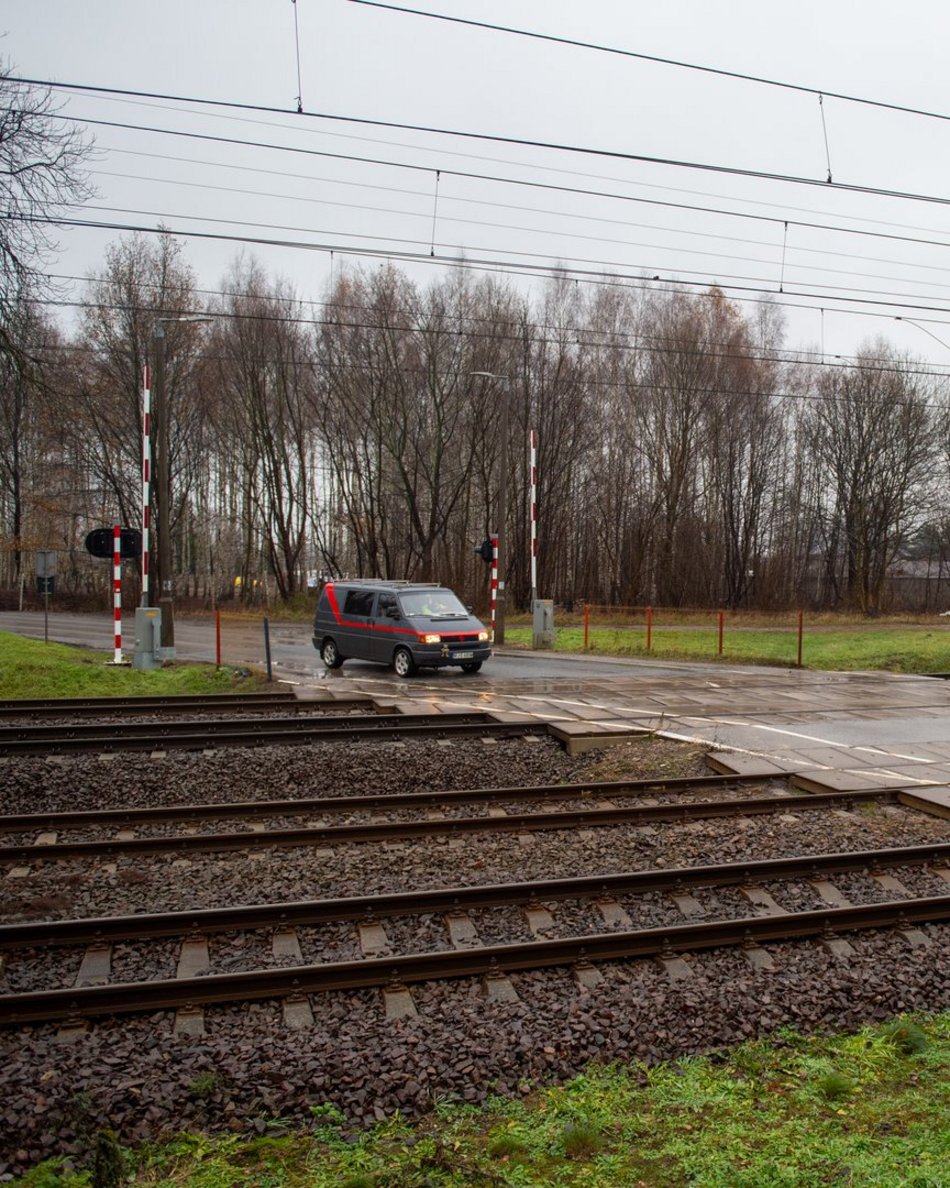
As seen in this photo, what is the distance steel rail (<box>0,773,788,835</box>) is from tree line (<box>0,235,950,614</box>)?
36.4 meters

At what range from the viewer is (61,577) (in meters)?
64.6

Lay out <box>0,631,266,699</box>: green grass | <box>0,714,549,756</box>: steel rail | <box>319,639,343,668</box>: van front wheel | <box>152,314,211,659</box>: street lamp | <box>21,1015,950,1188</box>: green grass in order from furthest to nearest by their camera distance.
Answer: <box>152,314,211,659</box>: street lamp
<box>319,639,343,668</box>: van front wheel
<box>0,631,266,699</box>: green grass
<box>0,714,549,756</box>: steel rail
<box>21,1015,950,1188</box>: green grass

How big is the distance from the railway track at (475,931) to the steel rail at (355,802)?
9.07ft

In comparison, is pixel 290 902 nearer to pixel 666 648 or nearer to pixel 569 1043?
pixel 569 1043

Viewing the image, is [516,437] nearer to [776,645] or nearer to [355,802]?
[776,645]

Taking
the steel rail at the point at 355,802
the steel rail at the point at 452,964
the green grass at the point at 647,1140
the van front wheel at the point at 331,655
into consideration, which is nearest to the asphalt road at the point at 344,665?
the van front wheel at the point at 331,655

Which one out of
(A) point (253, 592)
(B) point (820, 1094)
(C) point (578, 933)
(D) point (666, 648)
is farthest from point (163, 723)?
(A) point (253, 592)

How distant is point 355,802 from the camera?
33.2ft

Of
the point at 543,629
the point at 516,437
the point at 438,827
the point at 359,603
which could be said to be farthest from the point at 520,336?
the point at 438,827

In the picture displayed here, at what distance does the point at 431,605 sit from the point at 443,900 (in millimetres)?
13805

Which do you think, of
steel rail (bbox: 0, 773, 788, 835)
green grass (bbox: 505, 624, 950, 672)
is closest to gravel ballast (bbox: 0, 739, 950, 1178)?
steel rail (bbox: 0, 773, 788, 835)

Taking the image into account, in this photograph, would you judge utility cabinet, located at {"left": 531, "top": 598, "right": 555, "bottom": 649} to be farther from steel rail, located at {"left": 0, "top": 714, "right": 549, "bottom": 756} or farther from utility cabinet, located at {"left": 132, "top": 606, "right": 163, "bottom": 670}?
steel rail, located at {"left": 0, "top": 714, "right": 549, "bottom": 756}

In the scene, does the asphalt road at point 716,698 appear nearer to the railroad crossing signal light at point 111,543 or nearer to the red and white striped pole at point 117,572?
the red and white striped pole at point 117,572

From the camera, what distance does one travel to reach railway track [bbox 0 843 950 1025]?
5.83 meters
